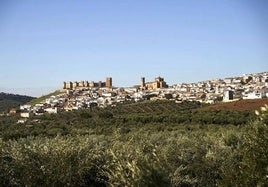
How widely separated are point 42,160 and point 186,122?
30239 millimetres

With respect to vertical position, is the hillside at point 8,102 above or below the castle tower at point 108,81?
below

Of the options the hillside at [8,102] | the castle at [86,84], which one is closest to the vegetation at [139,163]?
the hillside at [8,102]

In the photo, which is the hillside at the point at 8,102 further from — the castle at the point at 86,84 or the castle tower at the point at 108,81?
the castle tower at the point at 108,81

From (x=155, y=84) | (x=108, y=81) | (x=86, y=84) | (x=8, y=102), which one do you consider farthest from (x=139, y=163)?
(x=108, y=81)

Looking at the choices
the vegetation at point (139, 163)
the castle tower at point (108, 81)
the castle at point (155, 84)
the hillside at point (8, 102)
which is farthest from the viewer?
the castle tower at point (108, 81)

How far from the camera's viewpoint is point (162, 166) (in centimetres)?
1029

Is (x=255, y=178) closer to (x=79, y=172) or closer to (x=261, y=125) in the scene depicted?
(x=261, y=125)

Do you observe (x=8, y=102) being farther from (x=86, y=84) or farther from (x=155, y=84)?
(x=155, y=84)

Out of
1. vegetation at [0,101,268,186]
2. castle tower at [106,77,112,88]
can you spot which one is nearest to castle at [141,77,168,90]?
castle tower at [106,77,112,88]

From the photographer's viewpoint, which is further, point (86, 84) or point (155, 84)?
point (86, 84)

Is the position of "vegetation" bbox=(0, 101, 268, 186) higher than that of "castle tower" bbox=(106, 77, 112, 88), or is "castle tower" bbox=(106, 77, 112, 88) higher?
"castle tower" bbox=(106, 77, 112, 88)

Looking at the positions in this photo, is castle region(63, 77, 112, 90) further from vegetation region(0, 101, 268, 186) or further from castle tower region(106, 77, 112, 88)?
vegetation region(0, 101, 268, 186)

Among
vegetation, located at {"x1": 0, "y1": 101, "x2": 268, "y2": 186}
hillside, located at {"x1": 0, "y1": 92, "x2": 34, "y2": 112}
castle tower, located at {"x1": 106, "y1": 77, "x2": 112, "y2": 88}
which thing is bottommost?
hillside, located at {"x1": 0, "y1": 92, "x2": 34, "y2": 112}

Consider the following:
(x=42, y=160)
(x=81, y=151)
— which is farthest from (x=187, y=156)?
(x=42, y=160)
